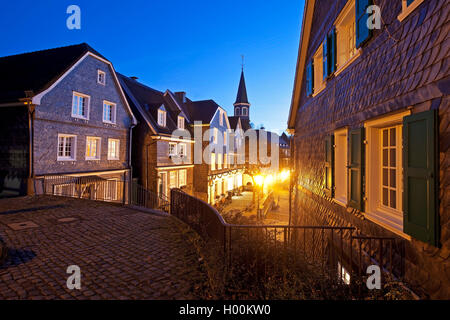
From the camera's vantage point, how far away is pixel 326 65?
6.95m

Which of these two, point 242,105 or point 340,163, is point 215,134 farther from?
point 242,105

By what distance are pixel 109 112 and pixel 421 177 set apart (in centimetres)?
1760

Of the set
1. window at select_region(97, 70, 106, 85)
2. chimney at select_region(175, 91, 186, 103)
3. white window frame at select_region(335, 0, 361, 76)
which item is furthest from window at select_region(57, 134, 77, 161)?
chimney at select_region(175, 91, 186, 103)

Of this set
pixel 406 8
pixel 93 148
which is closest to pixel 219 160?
pixel 93 148

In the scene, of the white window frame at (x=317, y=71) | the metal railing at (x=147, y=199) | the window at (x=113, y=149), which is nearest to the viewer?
the white window frame at (x=317, y=71)

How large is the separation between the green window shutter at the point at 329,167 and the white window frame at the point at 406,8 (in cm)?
309

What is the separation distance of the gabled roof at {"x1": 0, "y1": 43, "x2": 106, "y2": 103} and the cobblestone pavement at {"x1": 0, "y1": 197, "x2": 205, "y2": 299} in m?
7.09

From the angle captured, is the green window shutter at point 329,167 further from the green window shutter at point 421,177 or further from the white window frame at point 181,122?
the white window frame at point 181,122

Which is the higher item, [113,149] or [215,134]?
[215,134]

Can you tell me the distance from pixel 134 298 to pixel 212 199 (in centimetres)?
2221

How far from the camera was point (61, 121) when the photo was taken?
13000mm

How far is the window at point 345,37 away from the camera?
5.88 meters

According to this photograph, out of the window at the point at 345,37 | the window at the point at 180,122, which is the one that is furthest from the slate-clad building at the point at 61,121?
the window at the point at 345,37
